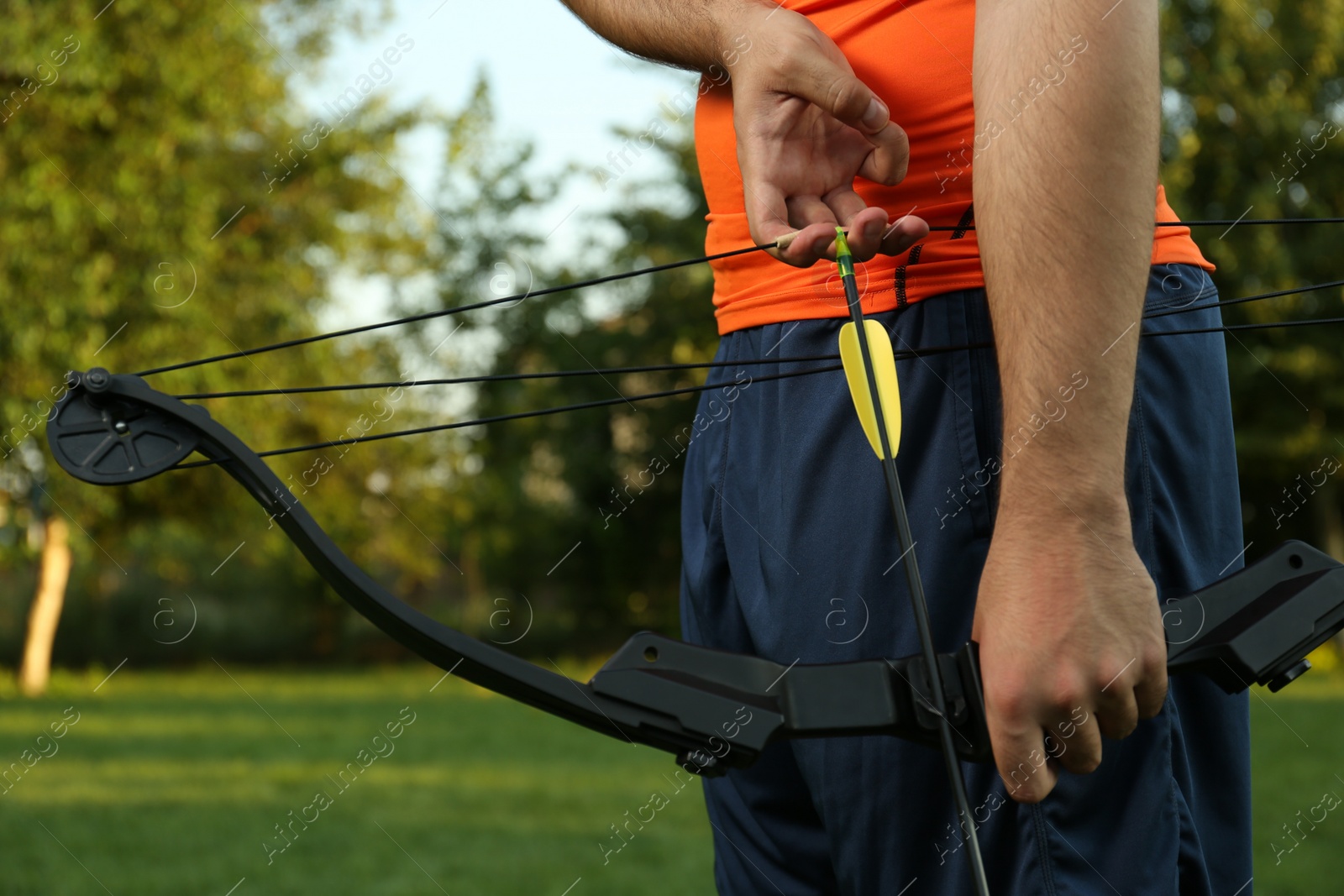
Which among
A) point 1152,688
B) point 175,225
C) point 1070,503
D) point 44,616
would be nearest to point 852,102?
point 1070,503

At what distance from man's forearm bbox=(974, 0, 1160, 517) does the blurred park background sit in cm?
448

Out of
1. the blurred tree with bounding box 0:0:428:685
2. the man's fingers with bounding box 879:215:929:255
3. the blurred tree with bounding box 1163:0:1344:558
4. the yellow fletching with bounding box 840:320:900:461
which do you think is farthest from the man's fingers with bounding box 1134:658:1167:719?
the blurred tree with bounding box 1163:0:1344:558

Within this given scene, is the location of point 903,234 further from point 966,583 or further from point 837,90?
point 966,583

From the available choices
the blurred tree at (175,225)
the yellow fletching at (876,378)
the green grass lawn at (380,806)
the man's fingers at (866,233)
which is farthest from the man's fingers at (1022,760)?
the blurred tree at (175,225)

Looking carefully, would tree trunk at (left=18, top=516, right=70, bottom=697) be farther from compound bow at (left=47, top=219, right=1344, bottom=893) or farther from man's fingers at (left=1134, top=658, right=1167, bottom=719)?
man's fingers at (left=1134, top=658, right=1167, bottom=719)

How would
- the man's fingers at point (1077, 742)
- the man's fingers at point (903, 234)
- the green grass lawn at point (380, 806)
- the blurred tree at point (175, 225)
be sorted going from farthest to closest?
the blurred tree at point (175, 225) → the green grass lawn at point (380, 806) → the man's fingers at point (903, 234) → the man's fingers at point (1077, 742)

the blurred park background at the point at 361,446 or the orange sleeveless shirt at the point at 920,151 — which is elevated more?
the orange sleeveless shirt at the point at 920,151

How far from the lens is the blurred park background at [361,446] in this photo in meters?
6.31

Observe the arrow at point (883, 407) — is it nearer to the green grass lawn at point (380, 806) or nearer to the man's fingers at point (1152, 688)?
the man's fingers at point (1152, 688)

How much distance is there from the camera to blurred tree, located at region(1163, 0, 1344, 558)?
564 inches

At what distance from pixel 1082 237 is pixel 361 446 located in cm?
1447

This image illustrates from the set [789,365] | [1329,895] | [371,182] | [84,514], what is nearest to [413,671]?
[84,514]

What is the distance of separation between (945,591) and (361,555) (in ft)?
54.0

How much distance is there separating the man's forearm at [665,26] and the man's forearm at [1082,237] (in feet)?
1.11
